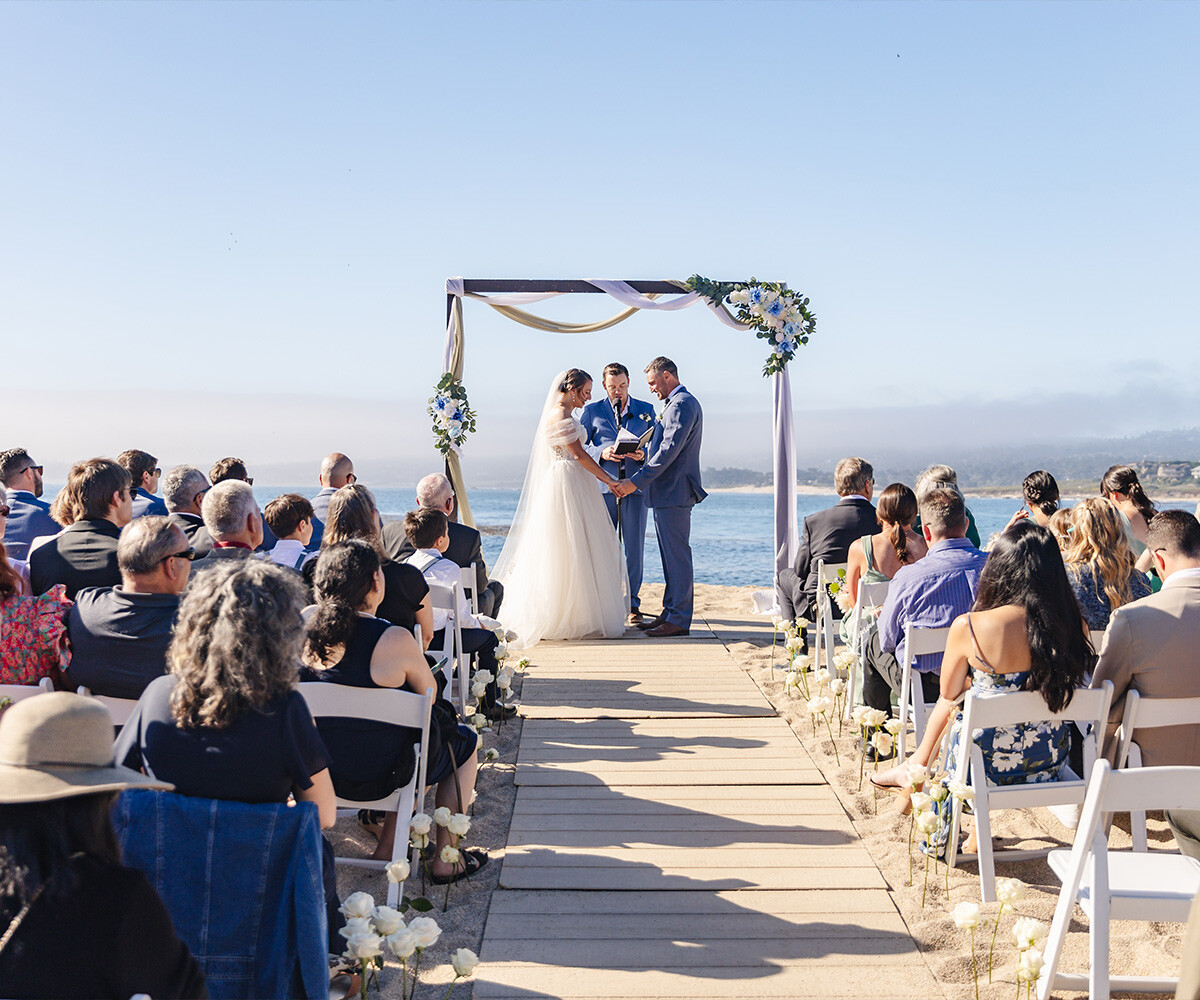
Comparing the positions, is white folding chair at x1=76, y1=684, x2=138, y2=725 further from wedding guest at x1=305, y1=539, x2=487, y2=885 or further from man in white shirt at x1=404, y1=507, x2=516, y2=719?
man in white shirt at x1=404, y1=507, x2=516, y2=719

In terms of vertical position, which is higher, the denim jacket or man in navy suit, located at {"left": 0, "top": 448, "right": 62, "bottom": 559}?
man in navy suit, located at {"left": 0, "top": 448, "right": 62, "bottom": 559}

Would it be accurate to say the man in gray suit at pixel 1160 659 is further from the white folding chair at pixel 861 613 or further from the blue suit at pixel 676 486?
the blue suit at pixel 676 486

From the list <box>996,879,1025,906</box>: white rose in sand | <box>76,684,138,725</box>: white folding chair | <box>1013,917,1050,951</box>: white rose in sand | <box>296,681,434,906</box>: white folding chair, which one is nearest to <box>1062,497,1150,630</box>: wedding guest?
<box>996,879,1025,906</box>: white rose in sand

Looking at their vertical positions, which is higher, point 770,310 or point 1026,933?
point 770,310

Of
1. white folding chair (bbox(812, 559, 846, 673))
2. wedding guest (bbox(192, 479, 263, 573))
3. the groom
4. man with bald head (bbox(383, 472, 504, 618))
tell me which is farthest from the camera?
the groom

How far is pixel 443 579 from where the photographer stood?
4.86m

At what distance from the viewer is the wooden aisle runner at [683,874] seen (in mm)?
2682

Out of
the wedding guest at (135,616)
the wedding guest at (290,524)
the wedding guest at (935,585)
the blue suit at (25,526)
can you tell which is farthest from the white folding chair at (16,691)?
the wedding guest at (935,585)

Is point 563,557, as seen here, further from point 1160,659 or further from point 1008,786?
point 1160,659

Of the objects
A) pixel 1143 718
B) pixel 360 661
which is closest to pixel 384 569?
pixel 360 661

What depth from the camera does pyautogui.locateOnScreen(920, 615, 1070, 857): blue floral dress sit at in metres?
3.27

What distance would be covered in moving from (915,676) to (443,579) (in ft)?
7.59

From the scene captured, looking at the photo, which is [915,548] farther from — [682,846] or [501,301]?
[501,301]

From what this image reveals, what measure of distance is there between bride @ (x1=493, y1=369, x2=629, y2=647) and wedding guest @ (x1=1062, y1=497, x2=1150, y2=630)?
12.7ft
